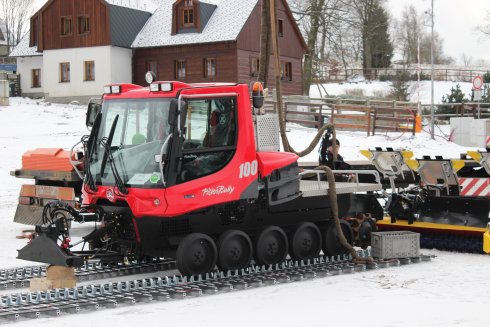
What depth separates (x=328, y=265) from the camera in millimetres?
11586

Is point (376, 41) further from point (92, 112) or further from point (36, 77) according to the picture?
point (92, 112)

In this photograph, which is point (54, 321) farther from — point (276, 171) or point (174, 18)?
point (174, 18)

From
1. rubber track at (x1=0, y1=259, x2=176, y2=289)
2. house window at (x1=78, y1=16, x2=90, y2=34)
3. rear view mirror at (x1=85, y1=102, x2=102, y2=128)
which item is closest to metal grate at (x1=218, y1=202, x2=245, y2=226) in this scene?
rubber track at (x1=0, y1=259, x2=176, y2=289)

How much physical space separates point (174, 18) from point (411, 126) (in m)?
14.8

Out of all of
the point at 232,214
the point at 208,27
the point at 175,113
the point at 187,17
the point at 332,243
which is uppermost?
the point at 187,17

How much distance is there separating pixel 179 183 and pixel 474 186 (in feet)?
18.3

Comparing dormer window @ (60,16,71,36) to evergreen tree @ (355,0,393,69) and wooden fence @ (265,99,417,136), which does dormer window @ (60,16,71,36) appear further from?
evergreen tree @ (355,0,393,69)

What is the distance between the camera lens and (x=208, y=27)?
4459 centimetres

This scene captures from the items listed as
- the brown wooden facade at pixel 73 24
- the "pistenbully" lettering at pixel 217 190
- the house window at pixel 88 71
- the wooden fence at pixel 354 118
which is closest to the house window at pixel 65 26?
the brown wooden facade at pixel 73 24

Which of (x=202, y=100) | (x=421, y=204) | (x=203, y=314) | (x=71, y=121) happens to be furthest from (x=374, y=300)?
(x=71, y=121)

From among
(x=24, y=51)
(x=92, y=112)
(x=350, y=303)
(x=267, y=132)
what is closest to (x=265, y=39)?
(x=267, y=132)

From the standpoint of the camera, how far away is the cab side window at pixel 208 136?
33.6 feet

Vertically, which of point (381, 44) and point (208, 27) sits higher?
point (381, 44)

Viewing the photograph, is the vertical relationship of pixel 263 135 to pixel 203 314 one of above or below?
above
